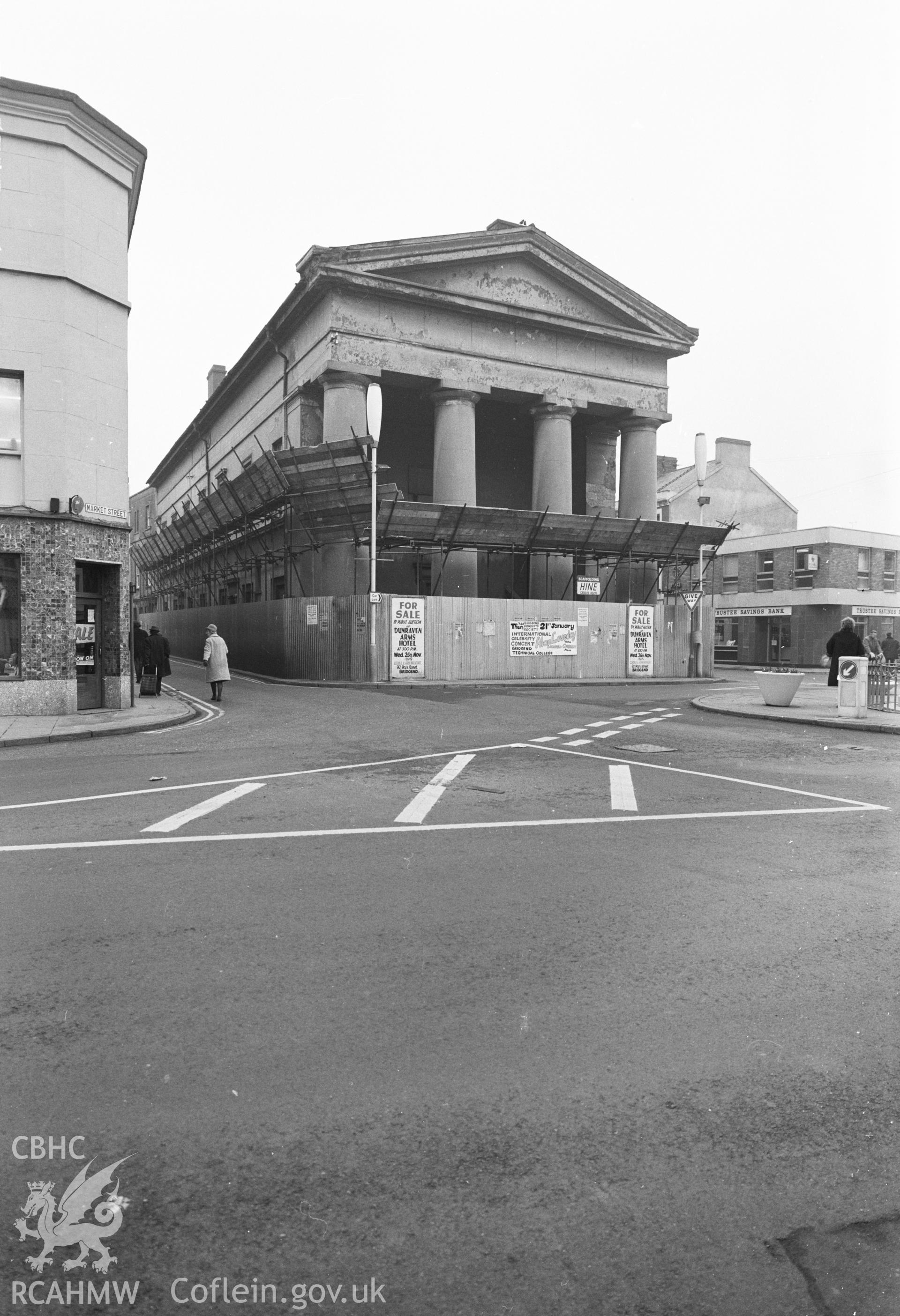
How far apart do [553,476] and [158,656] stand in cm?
1908

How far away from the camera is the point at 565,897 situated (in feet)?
18.6

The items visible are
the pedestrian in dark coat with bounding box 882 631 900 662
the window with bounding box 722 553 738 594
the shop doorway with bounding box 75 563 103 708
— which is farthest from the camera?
the window with bounding box 722 553 738 594

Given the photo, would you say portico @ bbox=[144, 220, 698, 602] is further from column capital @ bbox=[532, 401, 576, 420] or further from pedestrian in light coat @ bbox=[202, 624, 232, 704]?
pedestrian in light coat @ bbox=[202, 624, 232, 704]

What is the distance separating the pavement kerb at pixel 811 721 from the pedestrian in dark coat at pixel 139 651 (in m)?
13.1

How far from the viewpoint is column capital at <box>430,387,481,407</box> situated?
34.9 metres

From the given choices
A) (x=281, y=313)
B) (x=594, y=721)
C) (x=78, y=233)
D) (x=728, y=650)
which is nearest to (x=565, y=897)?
(x=594, y=721)

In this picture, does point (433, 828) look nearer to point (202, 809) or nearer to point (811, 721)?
point (202, 809)

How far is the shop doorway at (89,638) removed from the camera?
19.0 meters

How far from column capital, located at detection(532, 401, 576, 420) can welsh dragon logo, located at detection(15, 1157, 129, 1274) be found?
3657 cm

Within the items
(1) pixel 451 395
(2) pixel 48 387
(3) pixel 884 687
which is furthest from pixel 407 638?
(3) pixel 884 687

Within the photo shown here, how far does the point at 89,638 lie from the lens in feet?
63.3

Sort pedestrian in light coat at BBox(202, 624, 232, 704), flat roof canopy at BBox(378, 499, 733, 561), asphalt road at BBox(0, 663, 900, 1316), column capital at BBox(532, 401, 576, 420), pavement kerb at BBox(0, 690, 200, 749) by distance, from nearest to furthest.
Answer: asphalt road at BBox(0, 663, 900, 1316)
pavement kerb at BBox(0, 690, 200, 749)
pedestrian in light coat at BBox(202, 624, 232, 704)
flat roof canopy at BBox(378, 499, 733, 561)
column capital at BBox(532, 401, 576, 420)

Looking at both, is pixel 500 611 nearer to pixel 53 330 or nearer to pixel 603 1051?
pixel 53 330

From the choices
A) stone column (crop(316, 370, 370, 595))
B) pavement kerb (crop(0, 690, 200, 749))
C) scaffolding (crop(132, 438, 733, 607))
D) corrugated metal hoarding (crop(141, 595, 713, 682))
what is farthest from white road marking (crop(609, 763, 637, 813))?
stone column (crop(316, 370, 370, 595))
